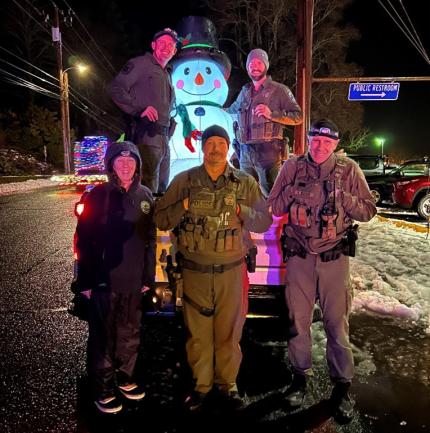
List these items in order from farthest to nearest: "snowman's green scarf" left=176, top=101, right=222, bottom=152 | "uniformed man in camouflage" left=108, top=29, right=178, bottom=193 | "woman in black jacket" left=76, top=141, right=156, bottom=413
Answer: "snowman's green scarf" left=176, top=101, right=222, bottom=152 < "uniformed man in camouflage" left=108, top=29, right=178, bottom=193 < "woman in black jacket" left=76, top=141, right=156, bottom=413

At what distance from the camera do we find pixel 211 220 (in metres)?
2.77

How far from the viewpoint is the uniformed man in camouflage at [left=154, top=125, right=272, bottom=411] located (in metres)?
2.79

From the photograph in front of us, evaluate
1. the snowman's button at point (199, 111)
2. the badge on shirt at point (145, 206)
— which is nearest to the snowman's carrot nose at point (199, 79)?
the snowman's button at point (199, 111)

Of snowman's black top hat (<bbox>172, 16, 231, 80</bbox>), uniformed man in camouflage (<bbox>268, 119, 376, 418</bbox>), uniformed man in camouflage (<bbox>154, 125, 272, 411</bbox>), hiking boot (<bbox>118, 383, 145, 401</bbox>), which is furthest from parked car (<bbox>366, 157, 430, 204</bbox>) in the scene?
hiking boot (<bbox>118, 383, 145, 401</bbox>)

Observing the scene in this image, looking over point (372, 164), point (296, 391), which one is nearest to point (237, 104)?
point (296, 391)

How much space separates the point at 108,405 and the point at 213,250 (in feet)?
4.10

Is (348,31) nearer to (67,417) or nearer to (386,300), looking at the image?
(386,300)

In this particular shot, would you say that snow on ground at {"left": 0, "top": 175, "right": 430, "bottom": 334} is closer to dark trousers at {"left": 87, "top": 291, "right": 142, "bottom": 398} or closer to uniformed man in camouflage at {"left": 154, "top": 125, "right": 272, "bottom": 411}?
uniformed man in camouflage at {"left": 154, "top": 125, "right": 272, "bottom": 411}

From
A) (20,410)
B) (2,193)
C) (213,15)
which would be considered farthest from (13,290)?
(213,15)

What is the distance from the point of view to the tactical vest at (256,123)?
471 centimetres

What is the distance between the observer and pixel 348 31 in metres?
25.0

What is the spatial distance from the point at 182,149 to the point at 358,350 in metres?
3.48

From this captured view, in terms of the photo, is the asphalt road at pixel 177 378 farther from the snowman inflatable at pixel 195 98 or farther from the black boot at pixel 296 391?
the snowman inflatable at pixel 195 98

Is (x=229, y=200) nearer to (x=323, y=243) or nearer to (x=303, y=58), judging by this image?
(x=323, y=243)
